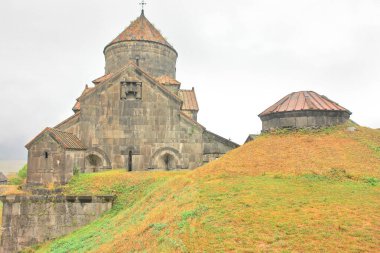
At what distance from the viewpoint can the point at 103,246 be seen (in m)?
9.17

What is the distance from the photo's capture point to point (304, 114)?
14.3 metres

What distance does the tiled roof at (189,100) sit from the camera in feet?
83.1

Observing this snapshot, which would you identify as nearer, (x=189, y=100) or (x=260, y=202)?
(x=260, y=202)

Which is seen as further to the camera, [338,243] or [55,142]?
[55,142]

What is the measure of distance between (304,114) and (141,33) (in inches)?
593

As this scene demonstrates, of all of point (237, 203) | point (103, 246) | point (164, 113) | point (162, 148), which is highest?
point (164, 113)

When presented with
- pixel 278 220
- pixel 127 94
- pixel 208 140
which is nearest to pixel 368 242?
pixel 278 220

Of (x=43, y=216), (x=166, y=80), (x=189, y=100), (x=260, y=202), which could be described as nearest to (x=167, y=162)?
(x=43, y=216)

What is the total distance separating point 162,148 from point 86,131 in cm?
425

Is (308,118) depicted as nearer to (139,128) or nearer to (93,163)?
(139,128)

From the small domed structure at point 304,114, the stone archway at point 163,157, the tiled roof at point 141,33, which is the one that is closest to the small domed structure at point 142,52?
the tiled roof at point 141,33

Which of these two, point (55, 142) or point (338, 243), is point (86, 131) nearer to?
point (55, 142)

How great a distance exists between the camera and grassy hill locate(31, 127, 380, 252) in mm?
6824

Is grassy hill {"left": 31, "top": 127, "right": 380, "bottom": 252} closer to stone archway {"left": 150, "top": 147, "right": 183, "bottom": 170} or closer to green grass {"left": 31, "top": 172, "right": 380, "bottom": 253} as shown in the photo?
green grass {"left": 31, "top": 172, "right": 380, "bottom": 253}
